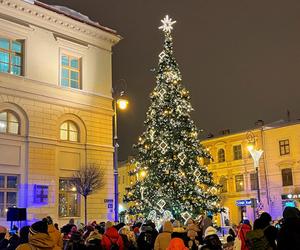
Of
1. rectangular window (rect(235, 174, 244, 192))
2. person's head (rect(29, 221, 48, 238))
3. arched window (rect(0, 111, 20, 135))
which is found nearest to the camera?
person's head (rect(29, 221, 48, 238))

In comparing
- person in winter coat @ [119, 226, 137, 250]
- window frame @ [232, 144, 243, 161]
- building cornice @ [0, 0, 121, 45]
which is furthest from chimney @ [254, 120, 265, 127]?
person in winter coat @ [119, 226, 137, 250]

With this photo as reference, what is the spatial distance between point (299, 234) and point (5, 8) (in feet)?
74.1

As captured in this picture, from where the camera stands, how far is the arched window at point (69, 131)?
27438 millimetres

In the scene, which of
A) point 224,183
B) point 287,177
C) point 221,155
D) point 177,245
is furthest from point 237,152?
point 177,245

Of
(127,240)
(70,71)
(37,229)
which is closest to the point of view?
(37,229)

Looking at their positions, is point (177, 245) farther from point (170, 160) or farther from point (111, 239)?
point (170, 160)

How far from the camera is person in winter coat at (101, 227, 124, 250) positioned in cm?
1136

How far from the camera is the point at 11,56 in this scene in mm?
25562

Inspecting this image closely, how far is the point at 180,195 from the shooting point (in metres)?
26.1

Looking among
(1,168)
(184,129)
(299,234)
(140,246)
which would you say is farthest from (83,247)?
(184,129)

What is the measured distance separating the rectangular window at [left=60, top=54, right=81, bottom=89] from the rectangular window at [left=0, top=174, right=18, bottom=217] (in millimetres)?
6502

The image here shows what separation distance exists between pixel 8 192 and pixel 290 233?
20.5 metres

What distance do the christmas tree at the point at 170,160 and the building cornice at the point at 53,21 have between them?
4670mm

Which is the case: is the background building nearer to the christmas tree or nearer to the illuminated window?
the christmas tree
